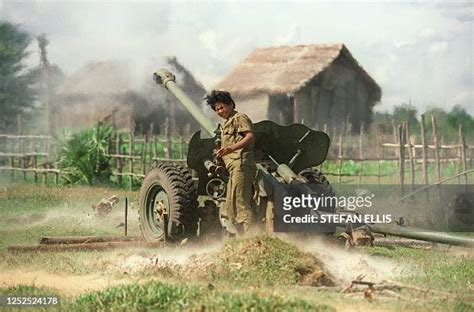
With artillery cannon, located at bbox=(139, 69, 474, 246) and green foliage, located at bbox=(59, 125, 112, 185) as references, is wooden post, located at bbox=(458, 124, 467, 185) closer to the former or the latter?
artillery cannon, located at bbox=(139, 69, 474, 246)

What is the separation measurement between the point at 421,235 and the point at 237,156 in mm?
1508

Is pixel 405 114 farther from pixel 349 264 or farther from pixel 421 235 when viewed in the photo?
pixel 349 264

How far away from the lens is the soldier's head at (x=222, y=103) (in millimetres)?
8011

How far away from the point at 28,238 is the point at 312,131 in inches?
98.0

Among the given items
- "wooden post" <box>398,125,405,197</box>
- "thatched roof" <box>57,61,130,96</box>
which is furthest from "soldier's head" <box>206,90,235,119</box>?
"wooden post" <box>398,125,405,197</box>

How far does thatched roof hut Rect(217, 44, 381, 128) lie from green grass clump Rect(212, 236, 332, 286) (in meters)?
1.87

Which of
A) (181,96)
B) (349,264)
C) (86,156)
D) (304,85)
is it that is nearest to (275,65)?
(304,85)

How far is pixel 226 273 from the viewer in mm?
7277

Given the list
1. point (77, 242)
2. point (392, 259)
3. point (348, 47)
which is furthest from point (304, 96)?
point (77, 242)

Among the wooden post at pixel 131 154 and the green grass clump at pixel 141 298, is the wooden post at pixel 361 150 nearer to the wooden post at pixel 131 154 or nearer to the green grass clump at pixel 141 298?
the wooden post at pixel 131 154

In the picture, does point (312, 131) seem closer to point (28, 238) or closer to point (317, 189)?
point (317, 189)

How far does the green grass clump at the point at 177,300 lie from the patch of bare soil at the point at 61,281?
317 millimetres

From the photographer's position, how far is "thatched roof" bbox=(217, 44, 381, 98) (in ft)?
28.8

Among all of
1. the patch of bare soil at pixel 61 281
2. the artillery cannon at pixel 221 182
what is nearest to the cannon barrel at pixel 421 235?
the artillery cannon at pixel 221 182
